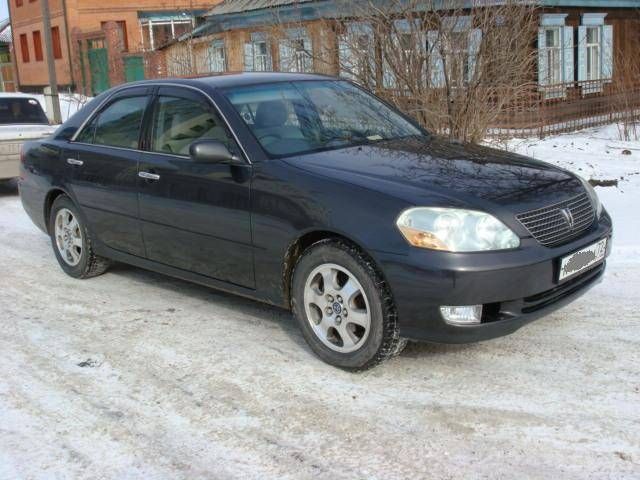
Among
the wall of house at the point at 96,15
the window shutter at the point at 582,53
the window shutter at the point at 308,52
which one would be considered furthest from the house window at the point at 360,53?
the wall of house at the point at 96,15

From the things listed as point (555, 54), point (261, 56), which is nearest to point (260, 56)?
point (261, 56)

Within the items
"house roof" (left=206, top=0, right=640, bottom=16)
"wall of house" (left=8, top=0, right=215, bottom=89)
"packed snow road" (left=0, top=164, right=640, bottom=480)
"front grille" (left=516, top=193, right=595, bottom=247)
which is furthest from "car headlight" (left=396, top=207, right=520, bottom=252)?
"wall of house" (left=8, top=0, right=215, bottom=89)

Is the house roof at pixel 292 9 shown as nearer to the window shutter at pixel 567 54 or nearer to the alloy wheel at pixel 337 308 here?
the window shutter at pixel 567 54

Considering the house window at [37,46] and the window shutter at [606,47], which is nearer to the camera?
the window shutter at [606,47]

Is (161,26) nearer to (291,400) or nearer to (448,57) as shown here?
(448,57)

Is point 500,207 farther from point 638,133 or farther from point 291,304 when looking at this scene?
point 638,133

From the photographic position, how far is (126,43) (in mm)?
32594

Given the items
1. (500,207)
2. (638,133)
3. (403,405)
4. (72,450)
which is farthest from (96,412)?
(638,133)

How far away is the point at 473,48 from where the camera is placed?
8984 mm

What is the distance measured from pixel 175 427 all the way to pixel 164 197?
1.89 metres

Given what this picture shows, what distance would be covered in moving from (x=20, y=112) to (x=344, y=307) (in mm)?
9062

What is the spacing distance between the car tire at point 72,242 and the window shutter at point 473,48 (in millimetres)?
4998

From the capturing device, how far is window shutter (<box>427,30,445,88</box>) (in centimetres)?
898

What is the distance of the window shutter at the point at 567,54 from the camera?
18.2m
